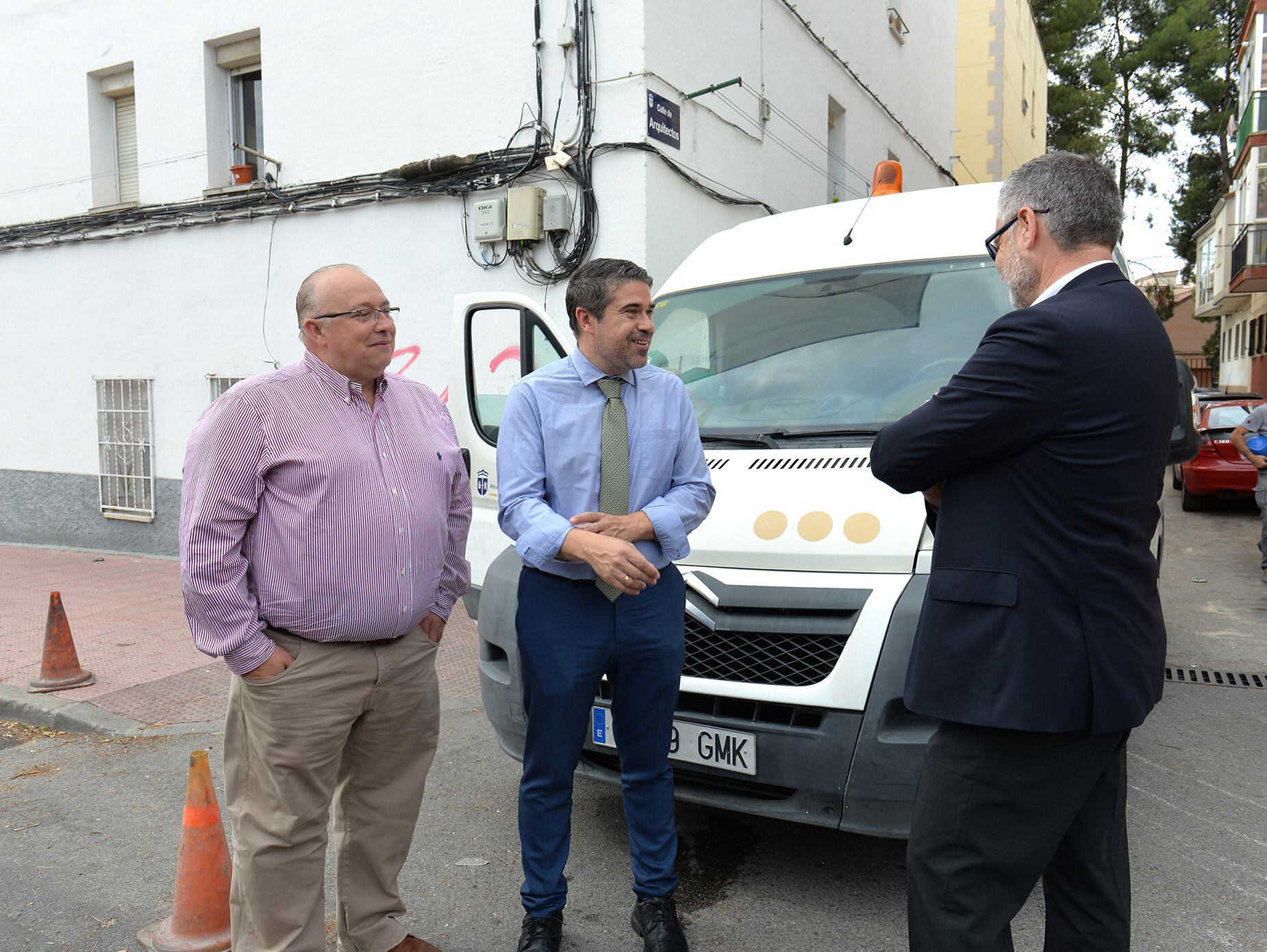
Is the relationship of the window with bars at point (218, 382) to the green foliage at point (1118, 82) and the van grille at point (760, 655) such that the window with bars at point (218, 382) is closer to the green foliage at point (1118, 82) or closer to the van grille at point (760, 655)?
the van grille at point (760, 655)

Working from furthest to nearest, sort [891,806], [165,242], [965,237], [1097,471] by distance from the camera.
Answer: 1. [165,242]
2. [965,237]
3. [891,806]
4. [1097,471]

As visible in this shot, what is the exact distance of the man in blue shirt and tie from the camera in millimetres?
2703

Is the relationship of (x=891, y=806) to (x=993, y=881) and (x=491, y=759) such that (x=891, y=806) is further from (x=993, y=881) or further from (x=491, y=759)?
(x=491, y=759)

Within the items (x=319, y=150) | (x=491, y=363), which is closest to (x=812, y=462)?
(x=491, y=363)

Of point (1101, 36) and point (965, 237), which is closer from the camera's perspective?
point (965, 237)

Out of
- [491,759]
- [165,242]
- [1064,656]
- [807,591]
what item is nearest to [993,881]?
[1064,656]

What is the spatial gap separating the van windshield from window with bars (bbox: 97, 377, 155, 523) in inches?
316

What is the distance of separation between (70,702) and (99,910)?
8.51 ft

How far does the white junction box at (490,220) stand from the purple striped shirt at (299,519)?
17.5ft

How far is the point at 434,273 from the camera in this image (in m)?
8.23

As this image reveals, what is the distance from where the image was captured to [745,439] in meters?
3.59

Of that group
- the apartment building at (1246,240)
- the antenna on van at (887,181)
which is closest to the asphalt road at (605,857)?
the antenna on van at (887,181)

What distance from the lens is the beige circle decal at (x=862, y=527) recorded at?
2.96 metres

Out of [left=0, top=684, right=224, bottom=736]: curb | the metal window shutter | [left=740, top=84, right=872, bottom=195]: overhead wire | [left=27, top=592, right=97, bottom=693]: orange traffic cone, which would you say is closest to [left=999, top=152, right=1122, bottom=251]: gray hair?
[left=0, top=684, right=224, bottom=736]: curb
